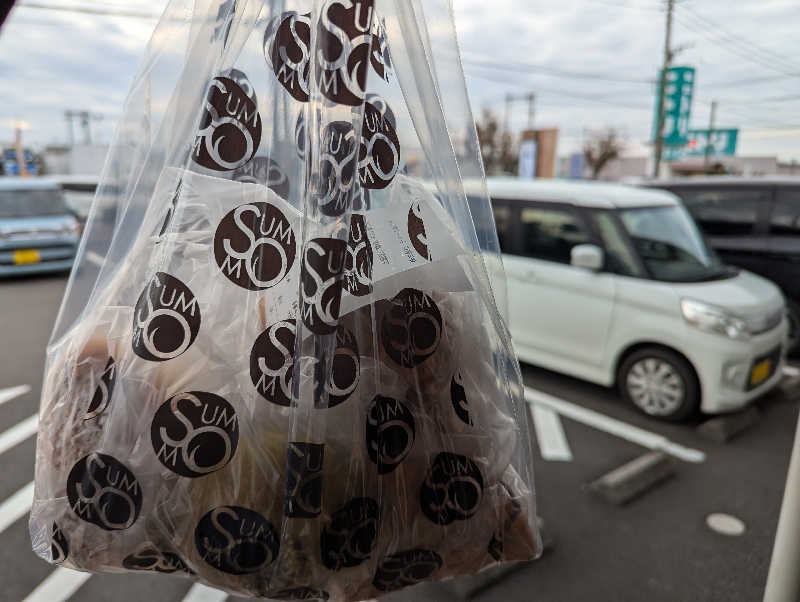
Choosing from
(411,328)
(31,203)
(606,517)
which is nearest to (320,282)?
(411,328)

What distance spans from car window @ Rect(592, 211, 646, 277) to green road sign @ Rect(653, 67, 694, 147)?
15.1m

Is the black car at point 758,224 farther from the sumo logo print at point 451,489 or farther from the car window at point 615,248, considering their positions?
the sumo logo print at point 451,489

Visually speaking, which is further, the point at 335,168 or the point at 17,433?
the point at 17,433

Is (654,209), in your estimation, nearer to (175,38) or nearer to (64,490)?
(175,38)

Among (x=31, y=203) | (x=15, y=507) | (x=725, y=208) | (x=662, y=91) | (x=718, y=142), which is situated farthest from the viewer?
(x=718, y=142)

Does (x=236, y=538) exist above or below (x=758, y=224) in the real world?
below

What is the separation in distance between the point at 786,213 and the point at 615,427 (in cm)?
304

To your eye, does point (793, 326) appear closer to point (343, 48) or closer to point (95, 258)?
point (343, 48)

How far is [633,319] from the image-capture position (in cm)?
381

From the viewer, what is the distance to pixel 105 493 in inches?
32.6

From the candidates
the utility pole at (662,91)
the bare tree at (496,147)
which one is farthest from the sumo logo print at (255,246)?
the bare tree at (496,147)

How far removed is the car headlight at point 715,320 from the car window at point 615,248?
42 centimetres

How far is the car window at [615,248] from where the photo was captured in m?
3.87

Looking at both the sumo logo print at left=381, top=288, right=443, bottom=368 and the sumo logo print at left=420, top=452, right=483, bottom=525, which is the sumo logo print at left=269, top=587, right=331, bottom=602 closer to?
the sumo logo print at left=420, top=452, right=483, bottom=525
